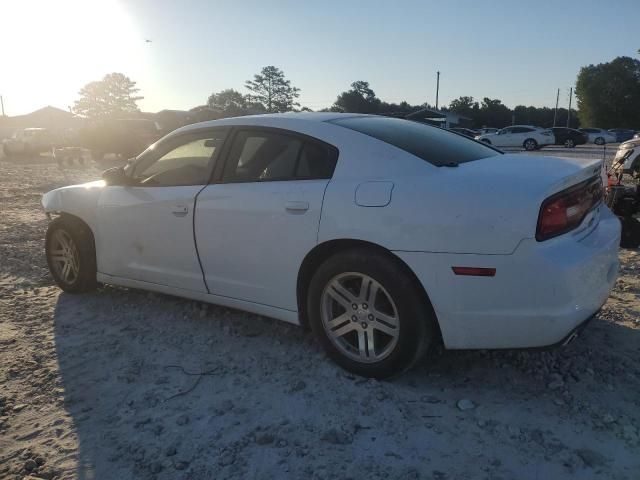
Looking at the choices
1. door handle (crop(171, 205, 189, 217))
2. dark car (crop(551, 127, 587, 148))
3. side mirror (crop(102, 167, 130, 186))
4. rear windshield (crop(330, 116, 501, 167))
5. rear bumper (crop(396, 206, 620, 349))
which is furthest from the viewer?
dark car (crop(551, 127, 587, 148))

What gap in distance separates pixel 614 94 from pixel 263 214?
7227 centimetres

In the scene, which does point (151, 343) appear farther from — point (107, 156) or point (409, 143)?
point (107, 156)

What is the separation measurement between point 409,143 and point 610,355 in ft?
5.82

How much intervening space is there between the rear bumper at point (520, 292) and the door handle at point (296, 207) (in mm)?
644

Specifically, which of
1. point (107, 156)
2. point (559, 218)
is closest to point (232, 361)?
point (559, 218)

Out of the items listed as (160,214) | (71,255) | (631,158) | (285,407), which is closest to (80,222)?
(71,255)

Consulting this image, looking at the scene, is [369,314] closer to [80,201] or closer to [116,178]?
[116,178]

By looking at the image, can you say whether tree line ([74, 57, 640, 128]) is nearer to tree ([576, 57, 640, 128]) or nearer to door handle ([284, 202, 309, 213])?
tree ([576, 57, 640, 128])

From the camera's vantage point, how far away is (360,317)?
303 cm

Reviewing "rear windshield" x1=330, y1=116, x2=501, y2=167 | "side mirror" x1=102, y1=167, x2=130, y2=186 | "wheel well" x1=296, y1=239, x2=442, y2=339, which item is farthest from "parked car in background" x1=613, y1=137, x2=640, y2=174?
"side mirror" x1=102, y1=167, x2=130, y2=186

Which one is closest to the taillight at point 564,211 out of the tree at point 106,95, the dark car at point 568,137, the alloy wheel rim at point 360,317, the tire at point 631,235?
the alloy wheel rim at point 360,317

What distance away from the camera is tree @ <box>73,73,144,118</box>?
8475 cm

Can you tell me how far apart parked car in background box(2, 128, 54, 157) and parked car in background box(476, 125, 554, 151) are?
75.4 ft

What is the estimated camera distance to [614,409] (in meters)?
2.72
